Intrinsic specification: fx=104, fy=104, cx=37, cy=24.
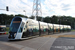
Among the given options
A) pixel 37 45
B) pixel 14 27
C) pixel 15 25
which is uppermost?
pixel 15 25

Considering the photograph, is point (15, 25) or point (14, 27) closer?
point (14, 27)

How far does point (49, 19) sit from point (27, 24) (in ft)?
290

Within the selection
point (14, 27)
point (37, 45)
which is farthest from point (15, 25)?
point (37, 45)

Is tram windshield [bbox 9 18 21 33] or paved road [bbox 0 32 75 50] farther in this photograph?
tram windshield [bbox 9 18 21 33]

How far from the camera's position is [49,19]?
103 meters

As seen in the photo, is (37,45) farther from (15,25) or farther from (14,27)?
(15,25)

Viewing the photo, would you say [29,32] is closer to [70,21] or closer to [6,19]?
[6,19]

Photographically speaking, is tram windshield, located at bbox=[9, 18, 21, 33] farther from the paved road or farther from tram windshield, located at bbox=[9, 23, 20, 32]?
the paved road

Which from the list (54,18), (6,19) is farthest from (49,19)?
(6,19)

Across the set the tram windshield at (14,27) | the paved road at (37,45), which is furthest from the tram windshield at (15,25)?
the paved road at (37,45)

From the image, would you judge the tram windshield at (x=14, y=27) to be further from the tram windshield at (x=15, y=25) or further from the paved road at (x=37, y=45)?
the paved road at (x=37, y=45)

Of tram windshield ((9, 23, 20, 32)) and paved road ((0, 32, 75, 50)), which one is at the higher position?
tram windshield ((9, 23, 20, 32))

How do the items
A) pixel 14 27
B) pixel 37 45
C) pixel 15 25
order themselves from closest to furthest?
pixel 37 45, pixel 14 27, pixel 15 25

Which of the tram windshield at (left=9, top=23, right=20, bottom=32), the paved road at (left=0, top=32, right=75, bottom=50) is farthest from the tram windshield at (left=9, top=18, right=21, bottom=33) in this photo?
the paved road at (left=0, top=32, right=75, bottom=50)
